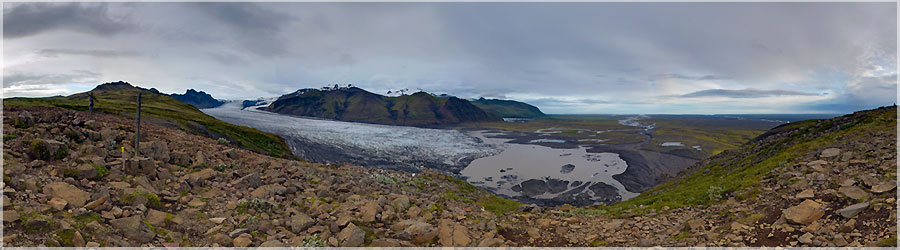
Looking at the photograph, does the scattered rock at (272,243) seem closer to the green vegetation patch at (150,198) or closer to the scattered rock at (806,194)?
the green vegetation patch at (150,198)

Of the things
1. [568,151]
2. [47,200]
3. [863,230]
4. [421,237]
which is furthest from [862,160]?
[568,151]

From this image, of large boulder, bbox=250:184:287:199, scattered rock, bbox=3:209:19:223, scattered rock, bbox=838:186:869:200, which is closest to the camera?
scattered rock, bbox=3:209:19:223

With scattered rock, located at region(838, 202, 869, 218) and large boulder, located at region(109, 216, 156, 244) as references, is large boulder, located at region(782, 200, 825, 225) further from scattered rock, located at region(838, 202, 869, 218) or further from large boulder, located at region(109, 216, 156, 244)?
large boulder, located at region(109, 216, 156, 244)

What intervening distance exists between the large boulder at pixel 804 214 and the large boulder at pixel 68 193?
18206 mm

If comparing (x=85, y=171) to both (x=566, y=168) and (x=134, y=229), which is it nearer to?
(x=134, y=229)

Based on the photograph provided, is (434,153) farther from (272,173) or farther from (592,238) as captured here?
(592,238)

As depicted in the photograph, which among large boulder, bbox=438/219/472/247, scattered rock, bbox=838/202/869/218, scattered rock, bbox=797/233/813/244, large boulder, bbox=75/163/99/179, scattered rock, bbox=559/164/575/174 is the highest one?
large boulder, bbox=75/163/99/179

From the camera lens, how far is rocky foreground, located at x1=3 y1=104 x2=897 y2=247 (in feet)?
26.4

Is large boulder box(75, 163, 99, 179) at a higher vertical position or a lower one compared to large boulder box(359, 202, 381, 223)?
higher

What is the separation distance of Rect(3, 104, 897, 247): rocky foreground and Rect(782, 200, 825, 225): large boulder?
0.03m

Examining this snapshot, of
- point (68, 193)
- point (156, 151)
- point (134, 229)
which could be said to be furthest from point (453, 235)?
point (156, 151)

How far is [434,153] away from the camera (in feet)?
241

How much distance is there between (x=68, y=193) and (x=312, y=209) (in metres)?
6.04

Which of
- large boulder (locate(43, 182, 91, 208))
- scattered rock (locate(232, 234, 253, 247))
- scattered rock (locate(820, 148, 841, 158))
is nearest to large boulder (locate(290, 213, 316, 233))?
scattered rock (locate(232, 234, 253, 247))
